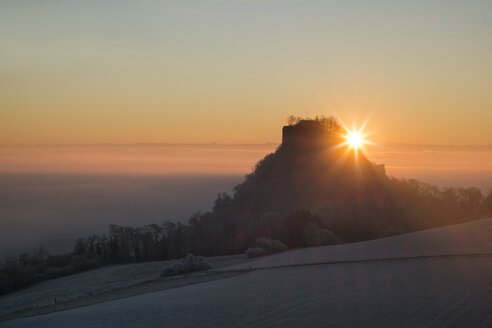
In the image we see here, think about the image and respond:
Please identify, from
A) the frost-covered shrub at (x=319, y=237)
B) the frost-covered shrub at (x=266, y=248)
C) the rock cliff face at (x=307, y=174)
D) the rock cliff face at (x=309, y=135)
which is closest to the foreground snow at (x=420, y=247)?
the frost-covered shrub at (x=266, y=248)

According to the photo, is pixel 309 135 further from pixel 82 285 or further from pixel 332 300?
pixel 332 300

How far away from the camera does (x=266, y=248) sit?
64.3 meters

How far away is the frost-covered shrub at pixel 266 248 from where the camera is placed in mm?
62906

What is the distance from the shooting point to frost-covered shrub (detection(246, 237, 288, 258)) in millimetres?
62906

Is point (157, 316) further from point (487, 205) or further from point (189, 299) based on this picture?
point (487, 205)

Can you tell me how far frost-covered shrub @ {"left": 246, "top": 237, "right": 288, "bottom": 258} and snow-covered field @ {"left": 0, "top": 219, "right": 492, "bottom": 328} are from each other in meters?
20.3

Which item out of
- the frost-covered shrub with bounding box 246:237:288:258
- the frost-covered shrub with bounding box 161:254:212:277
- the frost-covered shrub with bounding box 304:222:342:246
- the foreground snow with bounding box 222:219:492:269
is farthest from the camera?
the frost-covered shrub with bounding box 304:222:342:246

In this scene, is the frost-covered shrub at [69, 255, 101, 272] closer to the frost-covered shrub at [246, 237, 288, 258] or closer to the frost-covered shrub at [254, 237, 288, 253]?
the frost-covered shrub at [246, 237, 288, 258]

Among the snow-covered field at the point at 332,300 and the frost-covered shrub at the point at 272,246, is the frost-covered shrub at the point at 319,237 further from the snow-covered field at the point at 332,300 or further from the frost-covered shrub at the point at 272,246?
the snow-covered field at the point at 332,300

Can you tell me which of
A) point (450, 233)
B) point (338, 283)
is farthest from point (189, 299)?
point (450, 233)

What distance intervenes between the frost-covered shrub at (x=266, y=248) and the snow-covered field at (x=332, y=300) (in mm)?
20295

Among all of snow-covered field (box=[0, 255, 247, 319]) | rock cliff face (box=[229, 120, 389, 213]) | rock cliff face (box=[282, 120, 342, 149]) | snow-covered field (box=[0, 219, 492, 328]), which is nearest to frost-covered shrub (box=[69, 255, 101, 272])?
snow-covered field (box=[0, 255, 247, 319])

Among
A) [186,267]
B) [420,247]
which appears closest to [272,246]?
[186,267]

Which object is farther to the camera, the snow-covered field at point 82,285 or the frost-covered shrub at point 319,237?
the frost-covered shrub at point 319,237
